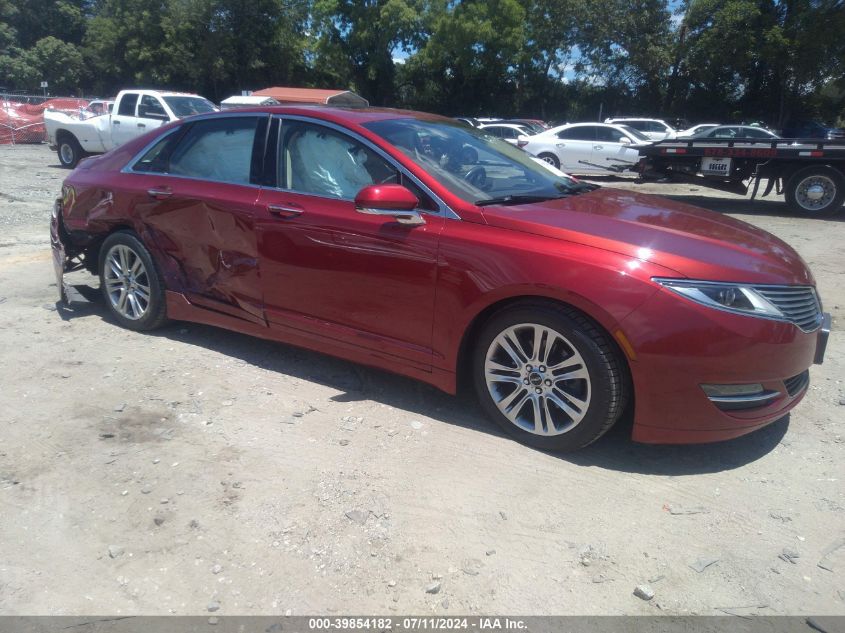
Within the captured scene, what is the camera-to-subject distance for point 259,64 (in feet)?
128

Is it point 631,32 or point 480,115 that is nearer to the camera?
point 631,32

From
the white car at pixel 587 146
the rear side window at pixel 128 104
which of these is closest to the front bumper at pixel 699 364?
the white car at pixel 587 146

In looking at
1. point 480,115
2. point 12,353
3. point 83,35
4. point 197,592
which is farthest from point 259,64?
point 197,592

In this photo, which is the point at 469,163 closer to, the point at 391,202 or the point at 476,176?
the point at 476,176

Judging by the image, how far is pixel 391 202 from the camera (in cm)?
345

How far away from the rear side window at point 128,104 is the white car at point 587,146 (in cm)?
959

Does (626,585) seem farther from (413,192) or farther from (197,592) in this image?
(413,192)

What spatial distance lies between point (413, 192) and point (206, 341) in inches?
86.4

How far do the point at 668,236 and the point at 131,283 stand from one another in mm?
3704

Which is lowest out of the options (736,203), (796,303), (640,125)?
(736,203)

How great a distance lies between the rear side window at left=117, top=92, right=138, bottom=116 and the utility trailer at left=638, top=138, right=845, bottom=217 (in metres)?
11.6

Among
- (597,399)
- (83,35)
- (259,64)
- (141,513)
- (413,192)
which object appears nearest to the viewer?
(141,513)

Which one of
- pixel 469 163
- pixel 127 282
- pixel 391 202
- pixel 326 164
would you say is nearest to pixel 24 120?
pixel 127 282

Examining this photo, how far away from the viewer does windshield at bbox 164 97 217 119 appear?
15.4m
